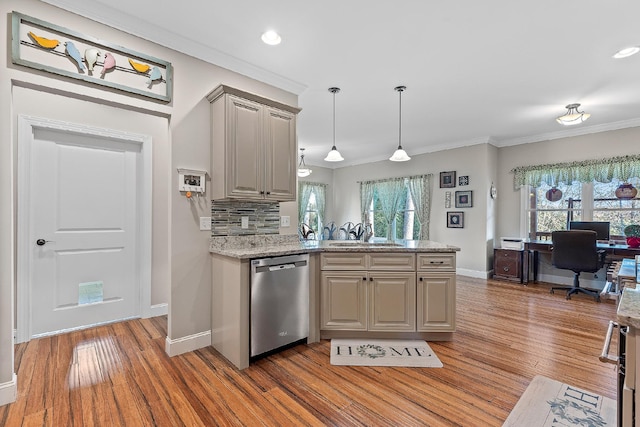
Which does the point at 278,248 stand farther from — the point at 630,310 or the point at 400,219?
the point at 400,219

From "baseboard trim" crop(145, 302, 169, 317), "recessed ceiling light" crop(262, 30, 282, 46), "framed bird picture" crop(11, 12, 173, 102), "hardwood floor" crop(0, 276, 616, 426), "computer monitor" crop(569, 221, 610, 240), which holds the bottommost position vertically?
"hardwood floor" crop(0, 276, 616, 426)

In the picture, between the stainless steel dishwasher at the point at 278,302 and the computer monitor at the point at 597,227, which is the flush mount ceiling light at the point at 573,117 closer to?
the computer monitor at the point at 597,227

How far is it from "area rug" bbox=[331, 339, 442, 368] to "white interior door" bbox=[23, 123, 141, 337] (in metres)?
2.44

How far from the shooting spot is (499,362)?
8.11ft

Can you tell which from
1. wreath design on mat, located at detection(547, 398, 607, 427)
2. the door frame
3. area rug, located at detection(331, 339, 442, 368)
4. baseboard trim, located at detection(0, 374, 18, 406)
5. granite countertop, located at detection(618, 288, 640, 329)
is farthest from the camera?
A: the door frame

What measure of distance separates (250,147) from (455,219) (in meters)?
4.75

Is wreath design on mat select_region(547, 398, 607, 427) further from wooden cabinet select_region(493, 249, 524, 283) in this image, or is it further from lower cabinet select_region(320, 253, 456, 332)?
wooden cabinet select_region(493, 249, 524, 283)

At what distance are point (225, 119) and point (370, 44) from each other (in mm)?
1410

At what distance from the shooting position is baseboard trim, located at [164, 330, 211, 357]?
2.55m

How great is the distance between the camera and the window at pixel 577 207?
187 inches

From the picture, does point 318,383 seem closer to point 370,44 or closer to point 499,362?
point 499,362

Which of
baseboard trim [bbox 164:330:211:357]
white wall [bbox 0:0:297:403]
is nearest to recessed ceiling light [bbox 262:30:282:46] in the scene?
white wall [bbox 0:0:297:403]

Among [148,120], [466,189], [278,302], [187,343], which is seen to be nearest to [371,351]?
[278,302]

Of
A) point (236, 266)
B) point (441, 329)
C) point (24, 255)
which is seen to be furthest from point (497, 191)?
point (24, 255)
